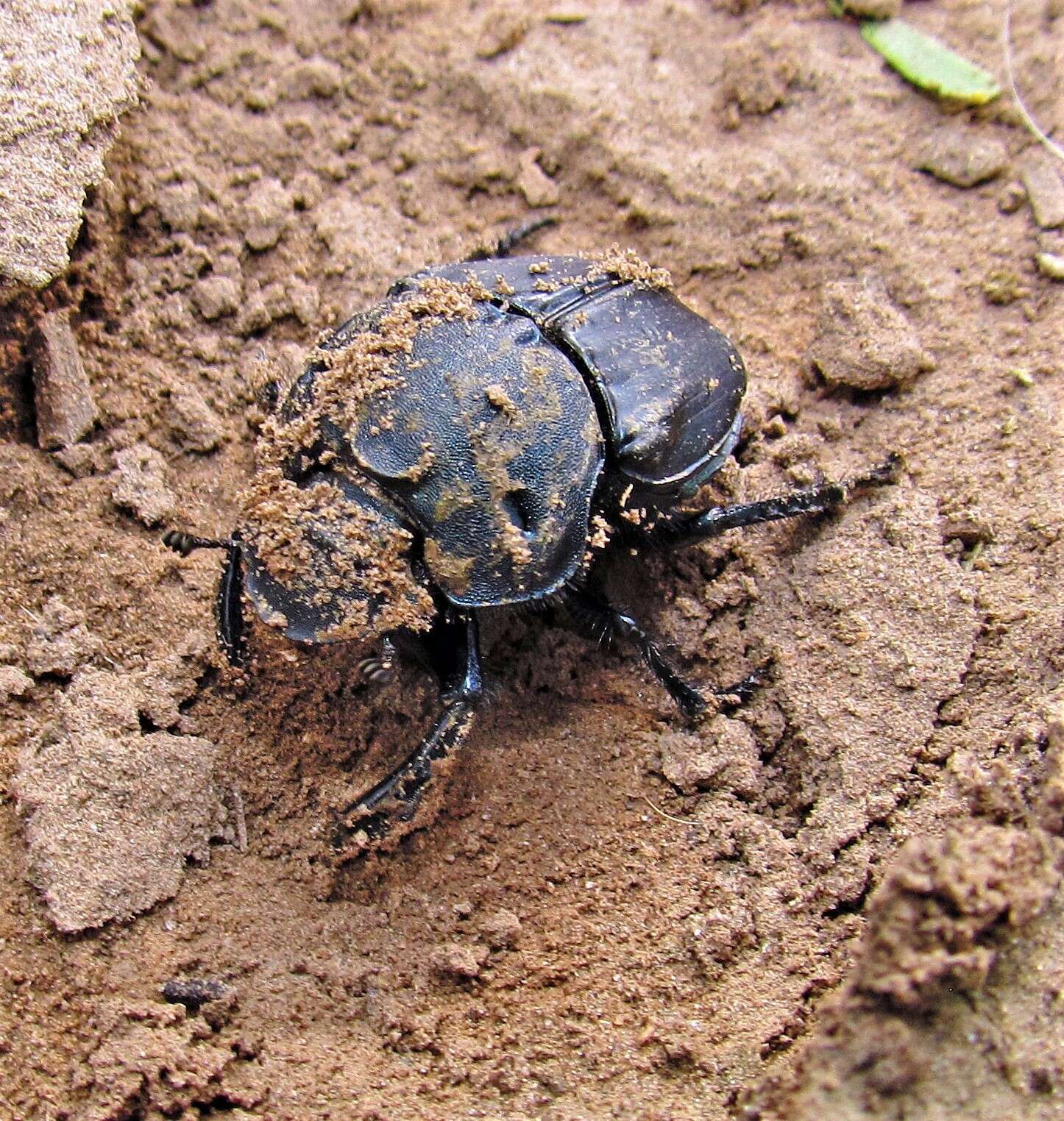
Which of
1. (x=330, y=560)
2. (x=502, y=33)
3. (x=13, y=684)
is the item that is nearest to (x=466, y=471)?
(x=330, y=560)

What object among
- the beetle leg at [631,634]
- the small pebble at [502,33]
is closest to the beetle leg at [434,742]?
the beetle leg at [631,634]

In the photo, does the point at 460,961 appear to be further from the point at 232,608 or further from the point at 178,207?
the point at 178,207

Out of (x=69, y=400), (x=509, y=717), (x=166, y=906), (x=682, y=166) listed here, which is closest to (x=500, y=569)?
(x=509, y=717)

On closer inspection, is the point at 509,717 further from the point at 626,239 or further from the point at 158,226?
the point at 158,226

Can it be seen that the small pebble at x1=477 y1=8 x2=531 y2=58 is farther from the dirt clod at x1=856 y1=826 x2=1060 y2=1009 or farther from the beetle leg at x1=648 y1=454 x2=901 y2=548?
the dirt clod at x1=856 y1=826 x2=1060 y2=1009

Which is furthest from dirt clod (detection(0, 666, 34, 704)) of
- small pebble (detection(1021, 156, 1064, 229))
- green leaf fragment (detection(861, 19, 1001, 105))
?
green leaf fragment (detection(861, 19, 1001, 105))

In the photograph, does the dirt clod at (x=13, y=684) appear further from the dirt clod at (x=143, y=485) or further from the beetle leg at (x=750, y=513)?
the beetle leg at (x=750, y=513)
